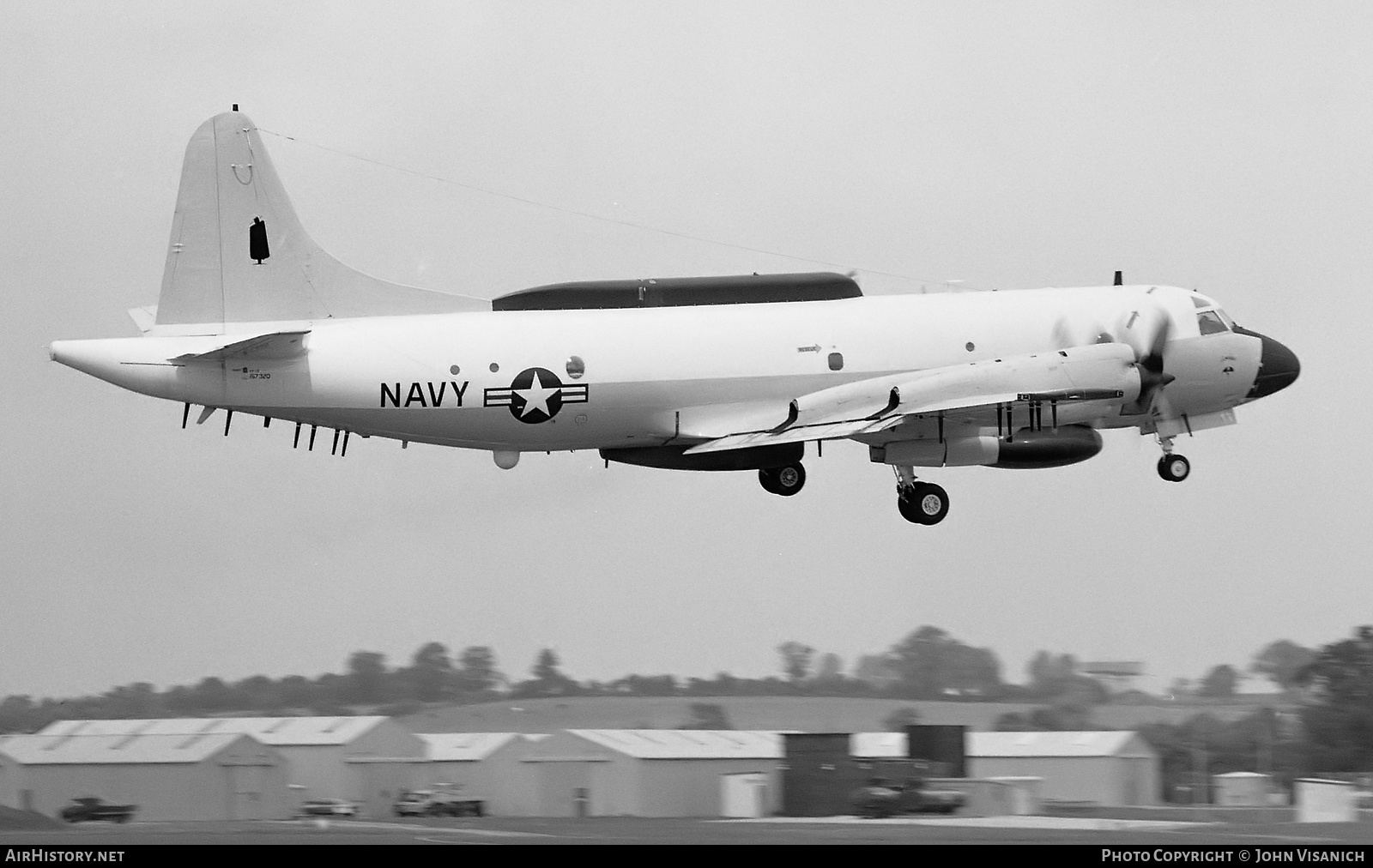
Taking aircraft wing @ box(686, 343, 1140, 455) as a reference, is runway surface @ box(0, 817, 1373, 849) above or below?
below

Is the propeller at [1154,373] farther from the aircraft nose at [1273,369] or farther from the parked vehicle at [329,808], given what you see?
the parked vehicle at [329,808]

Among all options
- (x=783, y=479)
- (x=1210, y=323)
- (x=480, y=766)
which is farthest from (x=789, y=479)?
(x=480, y=766)

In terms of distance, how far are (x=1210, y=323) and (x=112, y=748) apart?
65.3 feet

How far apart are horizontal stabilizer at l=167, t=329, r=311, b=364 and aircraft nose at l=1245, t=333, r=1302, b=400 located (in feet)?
55.2

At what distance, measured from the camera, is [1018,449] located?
97.9 feet

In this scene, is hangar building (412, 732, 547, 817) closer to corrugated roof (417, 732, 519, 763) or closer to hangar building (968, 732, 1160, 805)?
corrugated roof (417, 732, 519, 763)

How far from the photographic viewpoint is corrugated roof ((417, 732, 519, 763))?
91.0 ft

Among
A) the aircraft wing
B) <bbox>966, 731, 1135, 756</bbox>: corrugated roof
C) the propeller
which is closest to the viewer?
the aircraft wing

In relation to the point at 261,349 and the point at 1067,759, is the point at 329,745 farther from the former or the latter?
the point at 1067,759

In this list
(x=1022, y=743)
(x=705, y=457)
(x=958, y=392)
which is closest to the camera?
(x=958, y=392)

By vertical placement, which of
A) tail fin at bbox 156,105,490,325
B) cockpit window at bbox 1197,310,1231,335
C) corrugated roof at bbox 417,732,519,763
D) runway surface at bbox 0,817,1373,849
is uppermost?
tail fin at bbox 156,105,490,325

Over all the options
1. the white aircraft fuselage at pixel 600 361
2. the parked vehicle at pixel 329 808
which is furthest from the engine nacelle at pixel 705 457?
the parked vehicle at pixel 329 808

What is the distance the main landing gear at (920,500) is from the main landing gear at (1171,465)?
4.20 metres

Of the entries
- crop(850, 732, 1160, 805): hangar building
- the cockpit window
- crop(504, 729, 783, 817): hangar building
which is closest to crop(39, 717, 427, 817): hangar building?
crop(504, 729, 783, 817): hangar building
